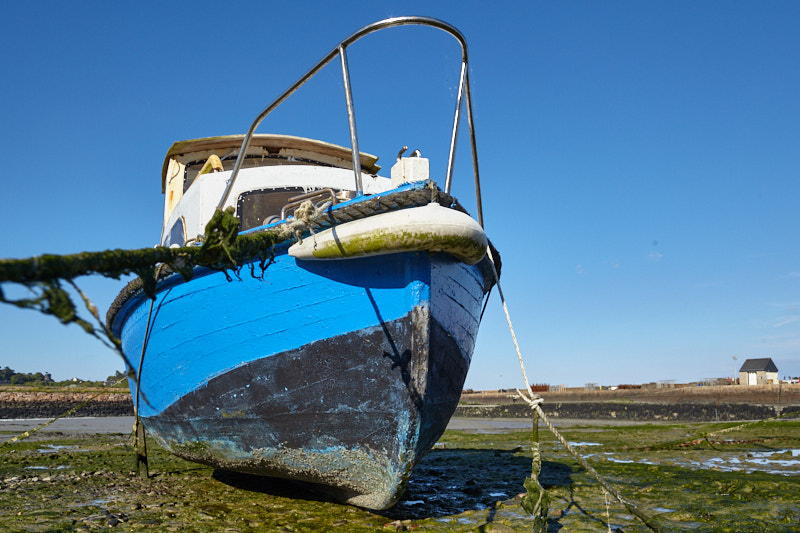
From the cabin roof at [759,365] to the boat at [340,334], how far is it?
49.1 m

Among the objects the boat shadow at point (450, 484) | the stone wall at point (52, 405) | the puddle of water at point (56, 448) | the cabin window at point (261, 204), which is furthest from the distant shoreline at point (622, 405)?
the cabin window at point (261, 204)

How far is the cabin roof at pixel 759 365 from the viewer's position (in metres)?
44.0

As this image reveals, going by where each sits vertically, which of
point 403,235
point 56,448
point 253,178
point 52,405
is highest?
point 253,178

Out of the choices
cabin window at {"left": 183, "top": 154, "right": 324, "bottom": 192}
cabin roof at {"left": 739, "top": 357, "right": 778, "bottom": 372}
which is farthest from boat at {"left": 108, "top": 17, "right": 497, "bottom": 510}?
cabin roof at {"left": 739, "top": 357, "right": 778, "bottom": 372}

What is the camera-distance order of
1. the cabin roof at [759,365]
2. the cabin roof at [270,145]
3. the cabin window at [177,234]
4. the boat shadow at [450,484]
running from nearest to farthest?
the boat shadow at [450,484] → the cabin window at [177,234] → the cabin roof at [270,145] → the cabin roof at [759,365]

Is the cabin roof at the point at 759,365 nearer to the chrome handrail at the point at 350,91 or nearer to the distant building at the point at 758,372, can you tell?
the distant building at the point at 758,372

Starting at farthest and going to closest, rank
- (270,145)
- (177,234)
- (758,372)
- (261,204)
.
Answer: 1. (758,372)
2. (270,145)
3. (177,234)
4. (261,204)

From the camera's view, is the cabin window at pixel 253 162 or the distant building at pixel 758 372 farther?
the distant building at pixel 758 372

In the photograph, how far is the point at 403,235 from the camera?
3895 millimetres

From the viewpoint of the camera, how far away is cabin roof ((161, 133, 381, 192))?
771cm

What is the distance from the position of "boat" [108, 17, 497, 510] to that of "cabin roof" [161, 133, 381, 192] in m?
2.90

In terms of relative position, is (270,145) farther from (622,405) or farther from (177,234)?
(622,405)

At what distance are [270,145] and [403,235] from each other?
4.54 m

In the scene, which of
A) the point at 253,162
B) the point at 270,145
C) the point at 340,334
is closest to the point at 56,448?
the point at 253,162
